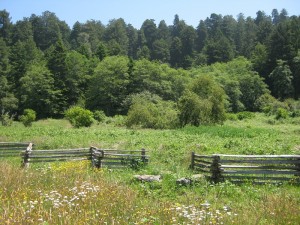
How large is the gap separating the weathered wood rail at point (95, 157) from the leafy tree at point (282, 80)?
5759 centimetres

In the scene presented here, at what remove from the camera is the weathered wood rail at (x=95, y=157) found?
1570 centimetres

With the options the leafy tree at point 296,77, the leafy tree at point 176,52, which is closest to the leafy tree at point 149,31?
the leafy tree at point 176,52

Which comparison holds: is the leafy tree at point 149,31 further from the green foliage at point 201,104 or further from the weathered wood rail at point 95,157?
the weathered wood rail at point 95,157

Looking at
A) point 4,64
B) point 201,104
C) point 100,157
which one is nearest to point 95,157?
point 100,157

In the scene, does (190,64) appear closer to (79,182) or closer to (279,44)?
(279,44)

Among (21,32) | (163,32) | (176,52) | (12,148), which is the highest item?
(163,32)

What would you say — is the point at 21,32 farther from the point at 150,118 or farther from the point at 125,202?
the point at 125,202

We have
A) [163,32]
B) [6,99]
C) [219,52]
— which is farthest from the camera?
[163,32]

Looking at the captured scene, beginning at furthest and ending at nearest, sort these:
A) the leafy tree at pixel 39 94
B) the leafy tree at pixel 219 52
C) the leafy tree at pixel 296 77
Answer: the leafy tree at pixel 219 52
the leafy tree at pixel 296 77
the leafy tree at pixel 39 94

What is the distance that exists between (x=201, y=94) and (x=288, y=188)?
A: 29.9 meters

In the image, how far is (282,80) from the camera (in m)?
67.1

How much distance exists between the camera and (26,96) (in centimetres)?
6066

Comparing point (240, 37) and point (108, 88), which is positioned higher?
point (240, 37)

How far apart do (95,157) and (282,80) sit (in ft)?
193
